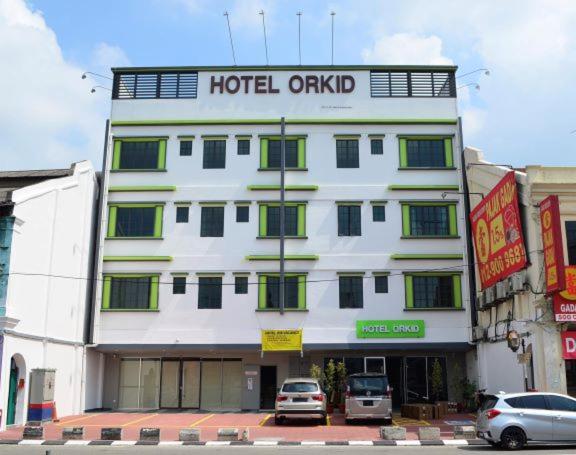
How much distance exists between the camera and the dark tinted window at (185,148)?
109ft

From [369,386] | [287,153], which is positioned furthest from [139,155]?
[369,386]

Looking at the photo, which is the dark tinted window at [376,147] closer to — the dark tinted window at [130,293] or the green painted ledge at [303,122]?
the green painted ledge at [303,122]

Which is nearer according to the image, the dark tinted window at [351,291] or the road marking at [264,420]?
the road marking at [264,420]

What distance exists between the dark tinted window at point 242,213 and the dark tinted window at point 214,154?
2310mm

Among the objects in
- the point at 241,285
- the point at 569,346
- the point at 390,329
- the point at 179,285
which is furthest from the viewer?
the point at 179,285

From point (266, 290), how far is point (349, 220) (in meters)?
5.38

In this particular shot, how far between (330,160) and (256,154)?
3.76 meters

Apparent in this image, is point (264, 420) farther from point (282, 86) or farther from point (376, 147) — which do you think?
point (282, 86)

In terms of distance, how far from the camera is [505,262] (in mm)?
26406

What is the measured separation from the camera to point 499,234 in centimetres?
2700

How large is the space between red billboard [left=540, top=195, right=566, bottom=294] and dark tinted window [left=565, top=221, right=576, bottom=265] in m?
1.34

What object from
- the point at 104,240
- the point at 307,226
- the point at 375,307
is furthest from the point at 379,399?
the point at 104,240

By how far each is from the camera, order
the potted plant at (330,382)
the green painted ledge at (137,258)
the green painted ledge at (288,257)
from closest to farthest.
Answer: the potted plant at (330,382)
the green painted ledge at (288,257)
the green painted ledge at (137,258)

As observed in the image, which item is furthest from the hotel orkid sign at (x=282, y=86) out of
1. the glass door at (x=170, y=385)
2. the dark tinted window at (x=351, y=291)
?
the glass door at (x=170, y=385)
